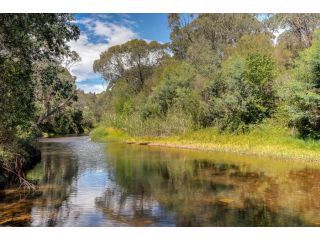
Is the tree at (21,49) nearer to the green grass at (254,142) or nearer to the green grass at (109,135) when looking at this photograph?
the green grass at (254,142)

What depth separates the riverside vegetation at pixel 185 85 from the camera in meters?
12.2

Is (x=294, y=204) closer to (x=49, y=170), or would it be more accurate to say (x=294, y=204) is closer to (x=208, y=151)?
(x=49, y=170)

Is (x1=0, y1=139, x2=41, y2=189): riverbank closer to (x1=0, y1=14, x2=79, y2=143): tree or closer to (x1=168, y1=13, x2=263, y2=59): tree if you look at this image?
(x1=0, y1=14, x2=79, y2=143): tree

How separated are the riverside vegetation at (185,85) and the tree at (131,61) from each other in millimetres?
123

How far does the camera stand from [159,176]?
19.0 metres

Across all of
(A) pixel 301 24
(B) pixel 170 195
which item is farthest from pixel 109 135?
(B) pixel 170 195

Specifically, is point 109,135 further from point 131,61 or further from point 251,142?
point 251,142

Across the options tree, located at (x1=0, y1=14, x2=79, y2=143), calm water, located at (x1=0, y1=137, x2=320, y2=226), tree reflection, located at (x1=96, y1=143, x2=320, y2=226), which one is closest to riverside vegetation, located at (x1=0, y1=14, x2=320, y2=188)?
tree, located at (x1=0, y1=14, x2=79, y2=143)

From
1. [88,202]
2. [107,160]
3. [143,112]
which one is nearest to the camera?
[88,202]

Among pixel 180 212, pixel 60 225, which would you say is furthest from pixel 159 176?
pixel 60 225

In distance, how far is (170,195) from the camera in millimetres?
14602
